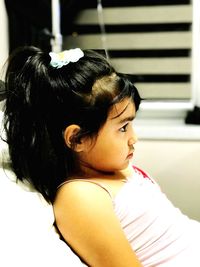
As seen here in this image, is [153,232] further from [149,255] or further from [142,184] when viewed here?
[142,184]

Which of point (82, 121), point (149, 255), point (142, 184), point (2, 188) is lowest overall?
point (149, 255)

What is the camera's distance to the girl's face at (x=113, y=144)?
44.6 inches

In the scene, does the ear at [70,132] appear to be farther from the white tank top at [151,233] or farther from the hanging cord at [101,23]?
the hanging cord at [101,23]

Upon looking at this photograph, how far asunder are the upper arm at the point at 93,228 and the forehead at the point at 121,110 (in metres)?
0.19

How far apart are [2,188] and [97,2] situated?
156 centimetres

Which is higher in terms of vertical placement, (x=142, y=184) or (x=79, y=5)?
(x=79, y=5)

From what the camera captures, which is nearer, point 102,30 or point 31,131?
point 31,131

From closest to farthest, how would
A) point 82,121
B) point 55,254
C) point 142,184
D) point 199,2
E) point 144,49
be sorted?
point 55,254 < point 82,121 < point 142,184 < point 199,2 < point 144,49

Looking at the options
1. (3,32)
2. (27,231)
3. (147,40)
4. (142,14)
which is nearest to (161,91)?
(147,40)

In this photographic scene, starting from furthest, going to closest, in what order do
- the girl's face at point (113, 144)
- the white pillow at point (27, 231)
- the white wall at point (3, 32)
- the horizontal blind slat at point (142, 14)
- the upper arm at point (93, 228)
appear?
the horizontal blind slat at point (142, 14) → the white wall at point (3, 32) → the girl's face at point (113, 144) → the upper arm at point (93, 228) → the white pillow at point (27, 231)

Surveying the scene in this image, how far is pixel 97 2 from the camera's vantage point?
2371 millimetres

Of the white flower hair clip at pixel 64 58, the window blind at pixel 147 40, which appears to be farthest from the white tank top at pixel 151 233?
the window blind at pixel 147 40

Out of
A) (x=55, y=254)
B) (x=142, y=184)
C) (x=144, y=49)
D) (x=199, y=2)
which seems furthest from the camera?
(x=144, y=49)

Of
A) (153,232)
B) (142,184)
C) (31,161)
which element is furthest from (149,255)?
(31,161)
